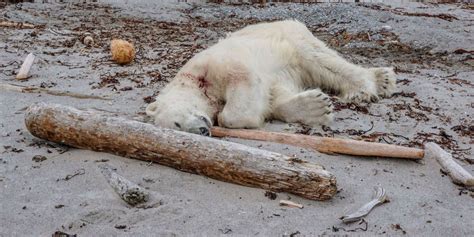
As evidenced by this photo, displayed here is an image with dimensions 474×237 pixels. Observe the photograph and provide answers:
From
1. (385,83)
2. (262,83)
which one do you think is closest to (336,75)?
(385,83)

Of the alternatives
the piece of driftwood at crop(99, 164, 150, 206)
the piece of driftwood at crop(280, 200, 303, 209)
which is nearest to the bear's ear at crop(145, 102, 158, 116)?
the piece of driftwood at crop(99, 164, 150, 206)

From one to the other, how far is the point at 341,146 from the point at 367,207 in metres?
0.89

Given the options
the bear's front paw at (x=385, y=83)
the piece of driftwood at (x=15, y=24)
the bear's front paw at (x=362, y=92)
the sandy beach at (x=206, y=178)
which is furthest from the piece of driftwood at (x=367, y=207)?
the piece of driftwood at (x=15, y=24)

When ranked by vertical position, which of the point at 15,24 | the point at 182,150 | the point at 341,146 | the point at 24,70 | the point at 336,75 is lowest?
the point at 15,24

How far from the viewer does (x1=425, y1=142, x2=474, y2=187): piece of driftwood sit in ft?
11.6

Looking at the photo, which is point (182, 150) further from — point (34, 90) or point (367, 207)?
point (34, 90)

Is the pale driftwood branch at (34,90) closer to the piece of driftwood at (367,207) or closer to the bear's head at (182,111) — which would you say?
the bear's head at (182,111)

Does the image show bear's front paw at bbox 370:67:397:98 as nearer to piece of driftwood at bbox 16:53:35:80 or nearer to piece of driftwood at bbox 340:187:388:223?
piece of driftwood at bbox 340:187:388:223

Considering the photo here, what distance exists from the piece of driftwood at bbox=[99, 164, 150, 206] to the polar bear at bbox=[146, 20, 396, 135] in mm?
767

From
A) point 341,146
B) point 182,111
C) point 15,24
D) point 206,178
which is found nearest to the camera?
point 206,178

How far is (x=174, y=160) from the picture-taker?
12.0 ft

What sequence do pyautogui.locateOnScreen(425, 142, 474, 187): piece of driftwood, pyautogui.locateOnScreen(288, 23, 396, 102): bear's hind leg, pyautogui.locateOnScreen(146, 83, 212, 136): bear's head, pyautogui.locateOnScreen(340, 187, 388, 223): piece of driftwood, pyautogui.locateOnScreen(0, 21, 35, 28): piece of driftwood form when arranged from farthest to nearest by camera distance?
1. pyautogui.locateOnScreen(0, 21, 35, 28): piece of driftwood
2. pyautogui.locateOnScreen(288, 23, 396, 102): bear's hind leg
3. pyautogui.locateOnScreen(146, 83, 212, 136): bear's head
4. pyautogui.locateOnScreen(425, 142, 474, 187): piece of driftwood
5. pyautogui.locateOnScreen(340, 187, 388, 223): piece of driftwood

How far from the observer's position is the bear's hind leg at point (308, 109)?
16.1 ft

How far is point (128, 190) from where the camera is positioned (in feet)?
10.8
